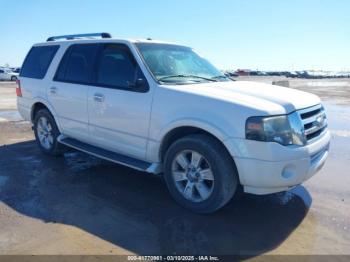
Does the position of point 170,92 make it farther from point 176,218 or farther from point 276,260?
point 276,260

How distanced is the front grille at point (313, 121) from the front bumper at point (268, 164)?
223 mm

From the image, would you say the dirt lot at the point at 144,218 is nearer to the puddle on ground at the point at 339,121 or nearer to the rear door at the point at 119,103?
the rear door at the point at 119,103

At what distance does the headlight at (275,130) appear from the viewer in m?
3.83

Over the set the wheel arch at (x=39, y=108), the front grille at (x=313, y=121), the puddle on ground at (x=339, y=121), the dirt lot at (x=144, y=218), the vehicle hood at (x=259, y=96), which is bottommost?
the puddle on ground at (x=339, y=121)

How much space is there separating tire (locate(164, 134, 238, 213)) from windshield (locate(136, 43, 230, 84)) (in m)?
0.97

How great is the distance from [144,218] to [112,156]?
4.25 feet

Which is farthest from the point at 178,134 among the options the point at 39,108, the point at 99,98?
the point at 39,108

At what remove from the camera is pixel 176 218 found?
4262 millimetres

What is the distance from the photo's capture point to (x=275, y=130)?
3.87 m

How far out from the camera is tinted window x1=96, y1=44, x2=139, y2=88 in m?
5.00

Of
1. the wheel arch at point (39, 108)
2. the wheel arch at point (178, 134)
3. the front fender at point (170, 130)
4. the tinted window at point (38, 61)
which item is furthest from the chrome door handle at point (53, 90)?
the wheel arch at point (178, 134)

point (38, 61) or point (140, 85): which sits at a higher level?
point (140, 85)

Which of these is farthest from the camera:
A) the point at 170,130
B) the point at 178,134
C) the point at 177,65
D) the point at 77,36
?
the point at 77,36

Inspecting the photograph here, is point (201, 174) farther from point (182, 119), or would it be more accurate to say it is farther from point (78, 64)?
point (78, 64)
